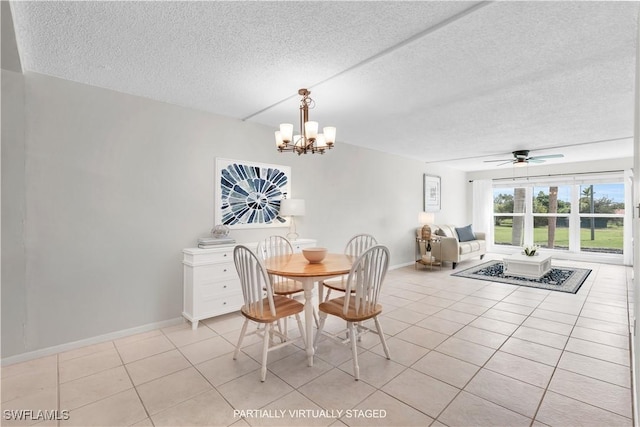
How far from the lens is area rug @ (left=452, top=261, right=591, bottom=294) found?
463 centimetres

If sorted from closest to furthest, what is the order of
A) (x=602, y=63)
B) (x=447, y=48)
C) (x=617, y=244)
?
1. (x=447, y=48)
2. (x=602, y=63)
3. (x=617, y=244)

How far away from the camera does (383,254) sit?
237 cm

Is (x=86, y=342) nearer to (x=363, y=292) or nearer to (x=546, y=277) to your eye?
(x=363, y=292)

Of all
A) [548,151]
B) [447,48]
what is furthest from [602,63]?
[548,151]

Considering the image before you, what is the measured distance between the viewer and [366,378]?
7.08 feet

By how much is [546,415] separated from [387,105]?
2.90 meters

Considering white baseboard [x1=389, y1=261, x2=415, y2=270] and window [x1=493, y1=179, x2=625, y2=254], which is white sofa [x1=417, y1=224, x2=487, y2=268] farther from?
window [x1=493, y1=179, x2=625, y2=254]

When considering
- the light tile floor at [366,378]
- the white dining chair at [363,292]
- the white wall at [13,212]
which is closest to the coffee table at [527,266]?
the light tile floor at [366,378]

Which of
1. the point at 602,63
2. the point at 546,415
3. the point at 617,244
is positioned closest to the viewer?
the point at 546,415

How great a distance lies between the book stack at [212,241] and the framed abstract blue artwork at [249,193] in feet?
0.90

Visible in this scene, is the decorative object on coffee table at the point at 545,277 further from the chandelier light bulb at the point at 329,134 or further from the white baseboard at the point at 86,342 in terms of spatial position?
the white baseboard at the point at 86,342

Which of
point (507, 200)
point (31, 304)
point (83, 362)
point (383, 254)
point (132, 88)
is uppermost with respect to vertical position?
point (132, 88)

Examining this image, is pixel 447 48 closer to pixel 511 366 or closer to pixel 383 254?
pixel 383 254

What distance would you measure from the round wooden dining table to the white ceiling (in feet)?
5.33
